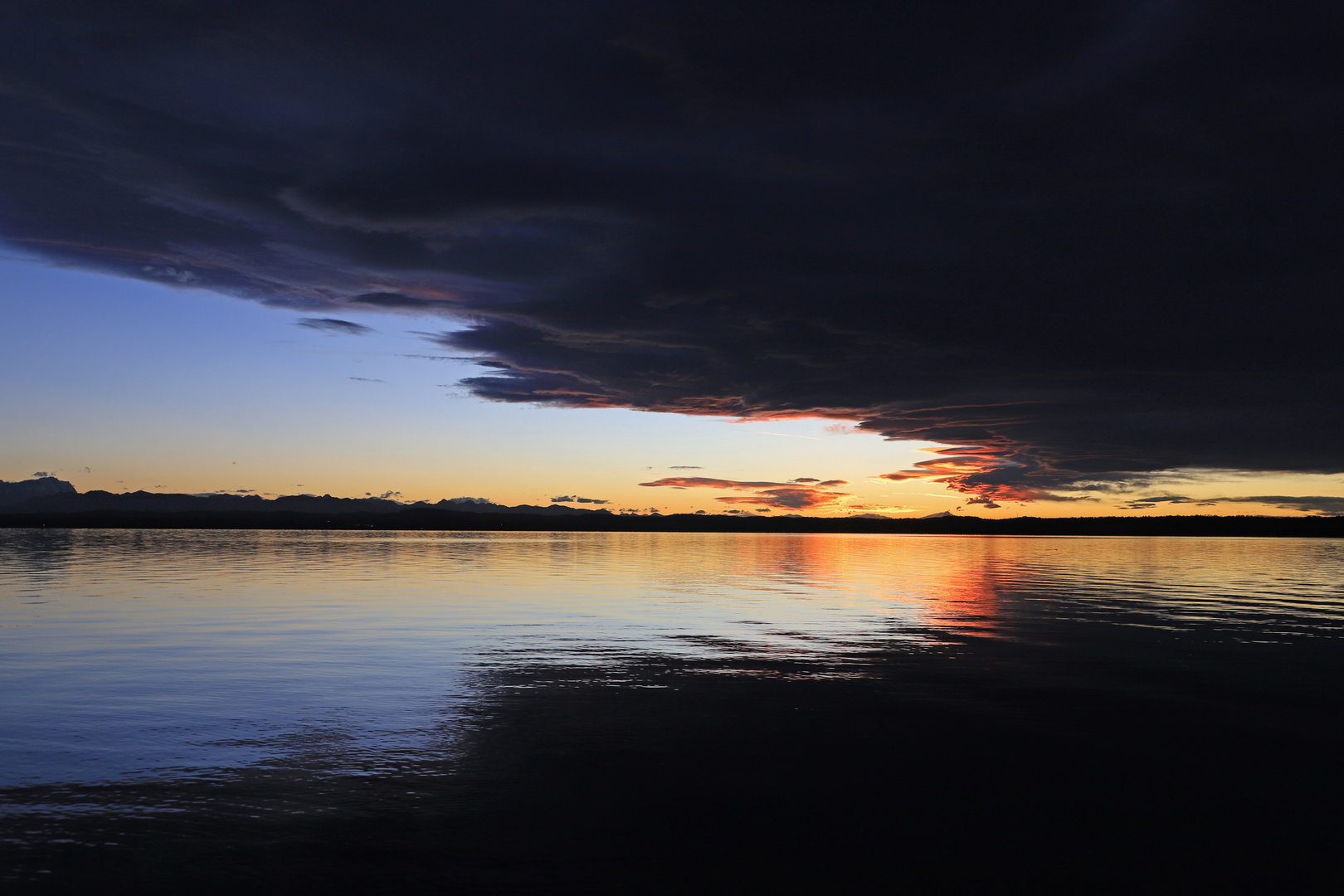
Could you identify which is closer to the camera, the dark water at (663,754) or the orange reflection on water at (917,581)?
the dark water at (663,754)

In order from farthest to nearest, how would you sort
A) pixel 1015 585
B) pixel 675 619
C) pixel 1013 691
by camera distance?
pixel 1015 585, pixel 675 619, pixel 1013 691

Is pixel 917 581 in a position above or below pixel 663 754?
below

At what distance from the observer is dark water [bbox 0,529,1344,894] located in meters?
10.8

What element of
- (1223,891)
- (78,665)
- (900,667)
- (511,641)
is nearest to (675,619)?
(511,641)

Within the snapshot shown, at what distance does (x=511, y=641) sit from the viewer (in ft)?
99.1

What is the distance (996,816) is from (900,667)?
13.0m

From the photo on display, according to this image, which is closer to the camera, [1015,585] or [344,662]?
[344,662]

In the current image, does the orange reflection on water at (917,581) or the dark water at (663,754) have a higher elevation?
the dark water at (663,754)

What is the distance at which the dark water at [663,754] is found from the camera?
10766mm

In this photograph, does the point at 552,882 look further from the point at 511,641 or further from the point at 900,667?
the point at 511,641

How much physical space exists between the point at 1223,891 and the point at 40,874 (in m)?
14.7

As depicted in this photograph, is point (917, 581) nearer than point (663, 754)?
No

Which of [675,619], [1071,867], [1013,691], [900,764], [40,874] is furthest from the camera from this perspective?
[675,619]

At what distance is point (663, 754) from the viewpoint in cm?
1576
